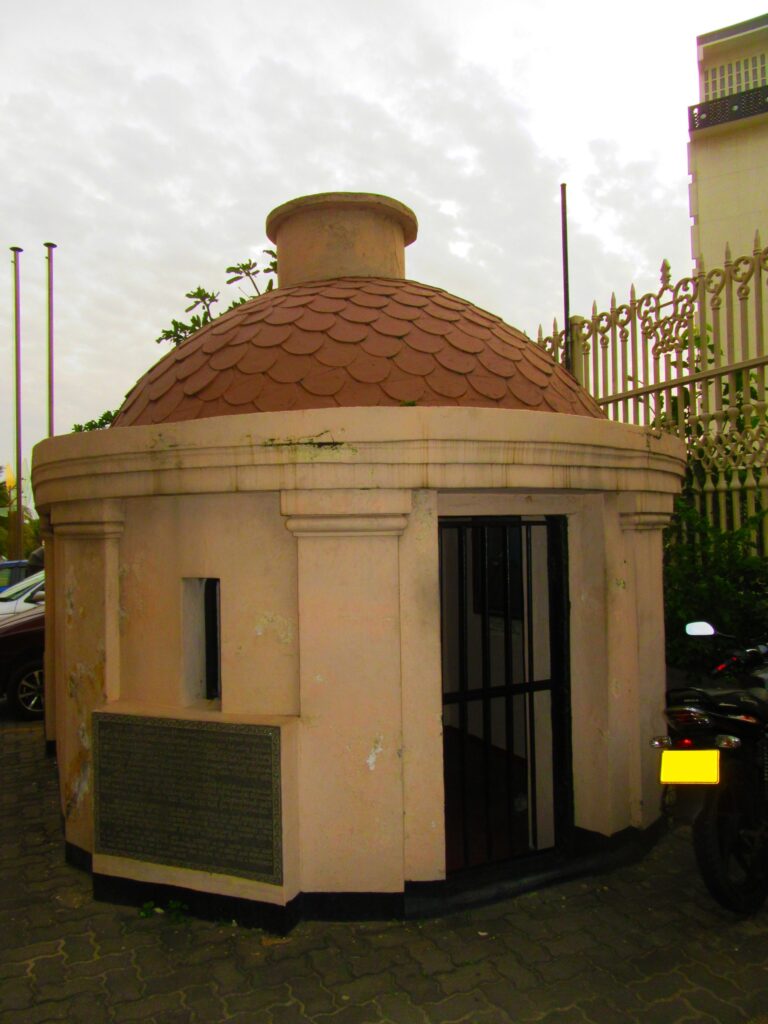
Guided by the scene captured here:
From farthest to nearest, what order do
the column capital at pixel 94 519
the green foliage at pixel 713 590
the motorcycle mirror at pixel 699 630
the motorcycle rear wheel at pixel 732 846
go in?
1. the green foliage at pixel 713 590
2. the column capital at pixel 94 519
3. the motorcycle mirror at pixel 699 630
4. the motorcycle rear wheel at pixel 732 846

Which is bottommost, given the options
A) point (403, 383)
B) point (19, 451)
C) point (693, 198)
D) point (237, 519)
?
point (237, 519)

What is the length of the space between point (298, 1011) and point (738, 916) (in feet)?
7.00

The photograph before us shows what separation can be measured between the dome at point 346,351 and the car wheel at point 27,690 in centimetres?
473

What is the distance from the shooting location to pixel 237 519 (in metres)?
3.63

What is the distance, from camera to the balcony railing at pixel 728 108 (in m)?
23.4

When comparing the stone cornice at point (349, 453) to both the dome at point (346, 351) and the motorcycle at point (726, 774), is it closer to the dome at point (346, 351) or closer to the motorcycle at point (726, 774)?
the dome at point (346, 351)

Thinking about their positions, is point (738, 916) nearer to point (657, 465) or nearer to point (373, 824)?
point (373, 824)

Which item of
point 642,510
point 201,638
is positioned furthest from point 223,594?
point 642,510

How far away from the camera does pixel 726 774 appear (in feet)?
11.1

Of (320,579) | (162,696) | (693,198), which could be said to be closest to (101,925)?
(162,696)

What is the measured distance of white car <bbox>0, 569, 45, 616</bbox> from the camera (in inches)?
338

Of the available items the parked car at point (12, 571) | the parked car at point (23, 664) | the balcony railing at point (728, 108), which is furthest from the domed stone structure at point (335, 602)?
the balcony railing at point (728, 108)

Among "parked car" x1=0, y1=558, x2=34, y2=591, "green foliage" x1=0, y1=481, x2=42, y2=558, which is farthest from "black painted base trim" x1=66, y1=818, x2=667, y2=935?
"green foliage" x1=0, y1=481, x2=42, y2=558

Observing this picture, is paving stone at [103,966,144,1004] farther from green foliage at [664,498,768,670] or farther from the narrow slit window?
green foliage at [664,498,768,670]
